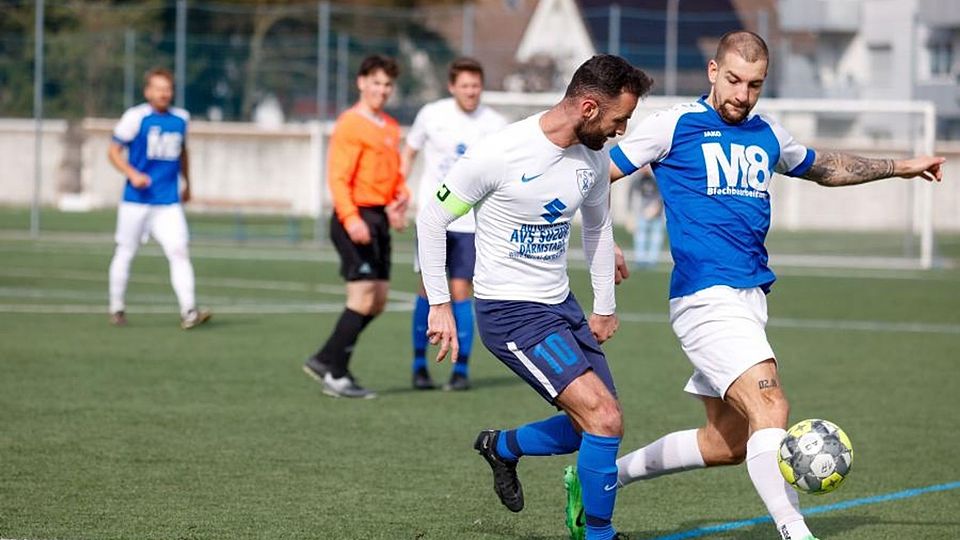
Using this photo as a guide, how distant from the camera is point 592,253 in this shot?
6930mm

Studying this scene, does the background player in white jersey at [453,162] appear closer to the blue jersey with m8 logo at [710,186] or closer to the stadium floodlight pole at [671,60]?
the blue jersey with m8 logo at [710,186]

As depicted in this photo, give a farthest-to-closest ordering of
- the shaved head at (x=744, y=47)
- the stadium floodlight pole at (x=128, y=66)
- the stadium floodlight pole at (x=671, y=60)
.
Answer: the stadium floodlight pole at (x=671, y=60) < the stadium floodlight pole at (x=128, y=66) < the shaved head at (x=744, y=47)

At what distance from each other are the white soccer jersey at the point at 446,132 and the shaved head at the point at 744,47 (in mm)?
5072

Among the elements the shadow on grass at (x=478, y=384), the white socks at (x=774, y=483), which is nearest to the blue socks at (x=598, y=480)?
the white socks at (x=774, y=483)

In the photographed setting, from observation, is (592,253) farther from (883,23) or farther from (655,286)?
(883,23)

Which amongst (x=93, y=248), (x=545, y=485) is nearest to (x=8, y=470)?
(x=545, y=485)

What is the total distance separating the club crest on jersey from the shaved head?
0.72m

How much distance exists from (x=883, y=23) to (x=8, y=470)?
132 feet

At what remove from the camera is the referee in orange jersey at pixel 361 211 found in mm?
10898

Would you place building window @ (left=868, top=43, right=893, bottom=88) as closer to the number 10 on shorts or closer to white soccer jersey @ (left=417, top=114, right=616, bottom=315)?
white soccer jersey @ (left=417, top=114, right=616, bottom=315)

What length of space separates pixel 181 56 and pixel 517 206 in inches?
925

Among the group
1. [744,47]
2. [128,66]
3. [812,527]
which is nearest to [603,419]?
[812,527]

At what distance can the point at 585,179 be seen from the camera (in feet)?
21.2

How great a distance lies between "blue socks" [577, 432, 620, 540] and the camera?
20.7 feet
